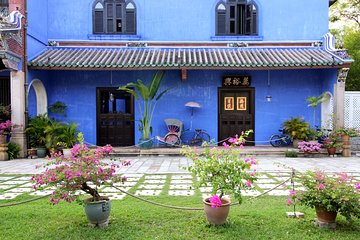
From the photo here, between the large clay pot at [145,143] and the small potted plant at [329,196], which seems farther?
the large clay pot at [145,143]

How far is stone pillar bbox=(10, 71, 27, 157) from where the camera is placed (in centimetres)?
989

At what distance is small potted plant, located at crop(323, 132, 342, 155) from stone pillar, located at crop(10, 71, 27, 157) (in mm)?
9710

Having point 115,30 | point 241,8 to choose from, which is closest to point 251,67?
point 241,8

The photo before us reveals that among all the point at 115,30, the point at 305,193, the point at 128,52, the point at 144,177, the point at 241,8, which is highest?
the point at 241,8

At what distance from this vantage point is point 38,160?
9.70 m

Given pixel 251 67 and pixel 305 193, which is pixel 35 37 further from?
pixel 305 193

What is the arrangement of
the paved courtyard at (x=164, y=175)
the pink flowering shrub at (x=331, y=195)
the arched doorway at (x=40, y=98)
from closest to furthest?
the pink flowering shrub at (x=331, y=195), the paved courtyard at (x=164, y=175), the arched doorway at (x=40, y=98)

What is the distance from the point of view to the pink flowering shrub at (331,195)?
3.58 metres

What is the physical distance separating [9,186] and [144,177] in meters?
2.67

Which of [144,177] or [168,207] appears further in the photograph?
[144,177]

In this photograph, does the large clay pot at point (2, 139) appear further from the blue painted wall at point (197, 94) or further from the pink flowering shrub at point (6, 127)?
the blue painted wall at point (197, 94)

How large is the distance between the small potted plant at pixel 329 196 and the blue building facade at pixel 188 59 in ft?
23.3

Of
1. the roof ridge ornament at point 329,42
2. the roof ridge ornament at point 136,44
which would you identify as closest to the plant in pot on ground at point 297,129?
the roof ridge ornament at point 329,42

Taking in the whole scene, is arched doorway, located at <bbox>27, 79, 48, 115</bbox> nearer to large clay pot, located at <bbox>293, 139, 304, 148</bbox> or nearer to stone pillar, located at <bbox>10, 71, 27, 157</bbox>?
stone pillar, located at <bbox>10, 71, 27, 157</bbox>
